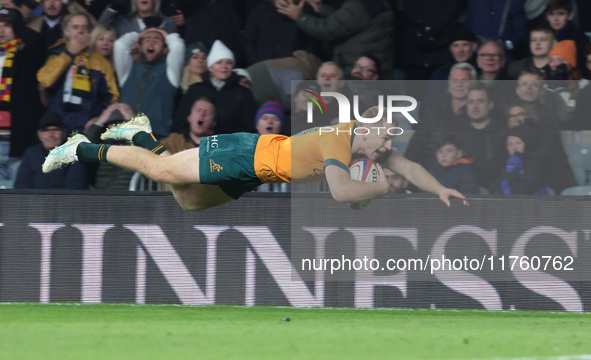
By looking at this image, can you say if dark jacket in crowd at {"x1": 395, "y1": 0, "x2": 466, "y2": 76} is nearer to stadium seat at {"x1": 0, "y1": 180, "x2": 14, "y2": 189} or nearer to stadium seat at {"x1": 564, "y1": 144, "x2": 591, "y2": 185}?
stadium seat at {"x1": 564, "y1": 144, "x2": 591, "y2": 185}

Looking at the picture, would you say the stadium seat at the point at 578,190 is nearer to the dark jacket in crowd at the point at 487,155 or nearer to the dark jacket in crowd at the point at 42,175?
the dark jacket in crowd at the point at 487,155

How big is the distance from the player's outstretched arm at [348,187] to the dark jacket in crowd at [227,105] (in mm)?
2477

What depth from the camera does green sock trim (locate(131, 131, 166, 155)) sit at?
834 cm

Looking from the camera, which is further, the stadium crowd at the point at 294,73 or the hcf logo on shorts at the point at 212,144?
the stadium crowd at the point at 294,73

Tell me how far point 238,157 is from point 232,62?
2543 millimetres

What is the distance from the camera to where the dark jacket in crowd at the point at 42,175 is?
964 cm

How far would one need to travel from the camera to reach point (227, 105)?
32.4 feet

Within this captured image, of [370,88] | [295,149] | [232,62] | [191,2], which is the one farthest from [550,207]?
[191,2]

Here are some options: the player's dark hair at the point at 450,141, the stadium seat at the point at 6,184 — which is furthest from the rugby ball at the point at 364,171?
the stadium seat at the point at 6,184

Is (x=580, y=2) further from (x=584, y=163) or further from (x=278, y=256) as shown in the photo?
(x=278, y=256)

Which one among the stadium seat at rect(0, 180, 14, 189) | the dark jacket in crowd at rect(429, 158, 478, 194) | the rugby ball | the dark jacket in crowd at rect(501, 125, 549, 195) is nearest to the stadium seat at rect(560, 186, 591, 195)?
the dark jacket in crowd at rect(501, 125, 549, 195)

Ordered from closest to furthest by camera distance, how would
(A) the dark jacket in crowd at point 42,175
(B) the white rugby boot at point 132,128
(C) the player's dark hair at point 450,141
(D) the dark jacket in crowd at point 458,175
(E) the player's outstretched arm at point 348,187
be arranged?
1. (E) the player's outstretched arm at point 348,187
2. (B) the white rugby boot at point 132,128
3. (D) the dark jacket in crowd at point 458,175
4. (C) the player's dark hair at point 450,141
5. (A) the dark jacket in crowd at point 42,175

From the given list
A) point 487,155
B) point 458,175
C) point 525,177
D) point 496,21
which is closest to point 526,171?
point 525,177

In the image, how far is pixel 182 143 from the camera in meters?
9.79
